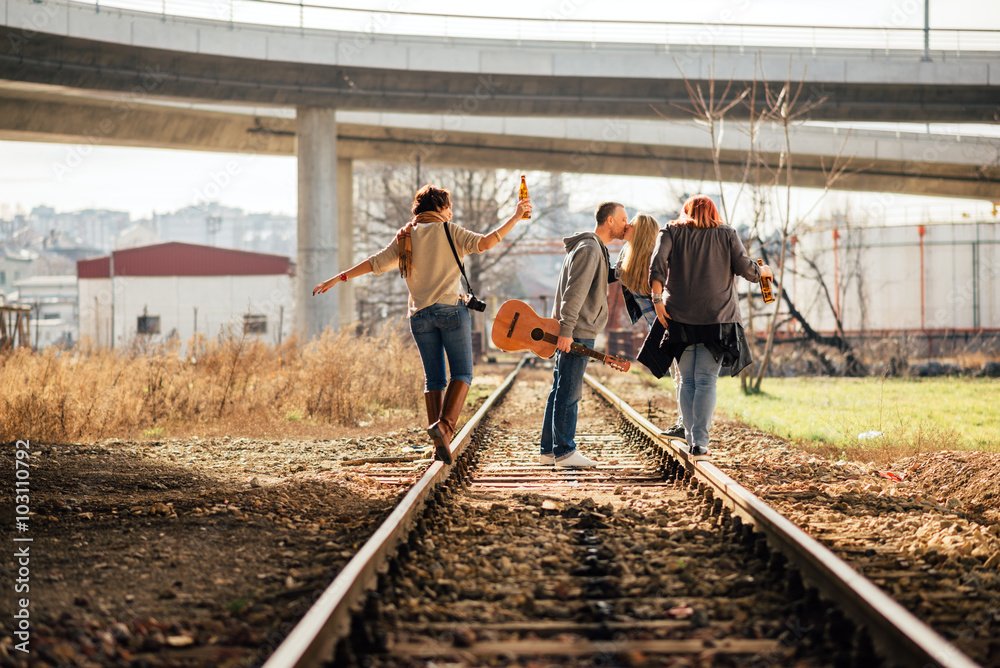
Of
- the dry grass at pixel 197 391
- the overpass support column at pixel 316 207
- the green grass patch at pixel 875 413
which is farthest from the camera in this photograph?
the overpass support column at pixel 316 207

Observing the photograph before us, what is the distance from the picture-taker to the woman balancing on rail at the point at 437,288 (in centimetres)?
615

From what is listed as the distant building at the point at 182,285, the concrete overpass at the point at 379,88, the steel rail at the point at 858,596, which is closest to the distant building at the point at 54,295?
the distant building at the point at 182,285

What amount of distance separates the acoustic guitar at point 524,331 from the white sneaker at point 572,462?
0.77 metres

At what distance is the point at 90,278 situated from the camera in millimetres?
43406

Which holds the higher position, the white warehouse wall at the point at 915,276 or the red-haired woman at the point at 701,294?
the white warehouse wall at the point at 915,276

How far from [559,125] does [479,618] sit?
2691 cm

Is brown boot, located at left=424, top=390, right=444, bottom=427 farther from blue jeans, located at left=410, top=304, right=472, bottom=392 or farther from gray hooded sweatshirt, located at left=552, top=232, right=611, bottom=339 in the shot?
gray hooded sweatshirt, located at left=552, top=232, right=611, bottom=339

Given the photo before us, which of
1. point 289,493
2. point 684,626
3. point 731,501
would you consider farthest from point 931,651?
point 289,493

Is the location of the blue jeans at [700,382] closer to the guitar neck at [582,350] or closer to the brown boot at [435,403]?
the guitar neck at [582,350]

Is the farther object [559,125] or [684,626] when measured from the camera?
[559,125]

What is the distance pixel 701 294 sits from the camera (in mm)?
6305

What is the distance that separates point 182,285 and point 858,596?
143ft

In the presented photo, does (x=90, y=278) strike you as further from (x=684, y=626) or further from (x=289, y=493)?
(x=684, y=626)

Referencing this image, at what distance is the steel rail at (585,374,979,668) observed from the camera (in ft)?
8.48
